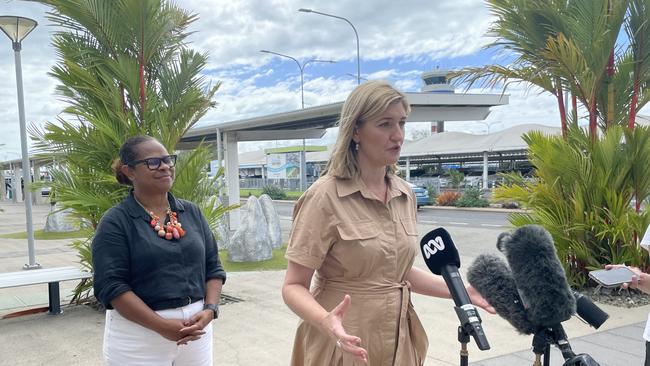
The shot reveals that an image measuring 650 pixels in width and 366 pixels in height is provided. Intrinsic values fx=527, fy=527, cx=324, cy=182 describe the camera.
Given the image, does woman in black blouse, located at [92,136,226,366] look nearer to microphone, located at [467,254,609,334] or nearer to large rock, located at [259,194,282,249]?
microphone, located at [467,254,609,334]

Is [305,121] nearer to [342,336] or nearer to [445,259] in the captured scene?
[445,259]

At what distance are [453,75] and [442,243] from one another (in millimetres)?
6100

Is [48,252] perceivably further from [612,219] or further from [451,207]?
[451,207]

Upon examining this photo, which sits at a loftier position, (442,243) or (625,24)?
(625,24)

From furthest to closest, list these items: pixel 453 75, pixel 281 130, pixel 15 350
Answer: pixel 281 130 → pixel 453 75 → pixel 15 350

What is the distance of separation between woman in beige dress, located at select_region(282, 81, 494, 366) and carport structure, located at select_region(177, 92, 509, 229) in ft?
28.9

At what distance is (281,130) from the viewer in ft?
56.9

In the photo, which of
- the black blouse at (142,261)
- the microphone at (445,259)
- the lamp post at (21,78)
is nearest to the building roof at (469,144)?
the lamp post at (21,78)

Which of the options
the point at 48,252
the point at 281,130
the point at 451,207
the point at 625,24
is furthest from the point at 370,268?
the point at 451,207

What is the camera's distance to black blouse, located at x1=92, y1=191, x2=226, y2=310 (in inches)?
103

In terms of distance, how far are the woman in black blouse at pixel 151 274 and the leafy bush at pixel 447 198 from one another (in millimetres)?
25318

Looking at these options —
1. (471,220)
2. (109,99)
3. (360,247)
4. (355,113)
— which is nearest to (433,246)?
(360,247)

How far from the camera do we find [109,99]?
21.0ft

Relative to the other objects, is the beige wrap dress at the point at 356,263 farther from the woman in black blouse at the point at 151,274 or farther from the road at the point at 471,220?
the road at the point at 471,220
